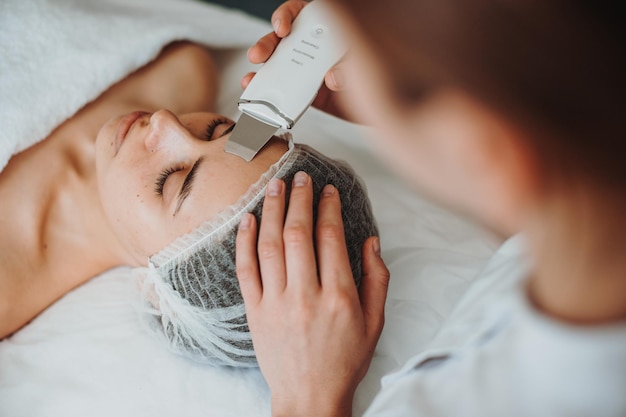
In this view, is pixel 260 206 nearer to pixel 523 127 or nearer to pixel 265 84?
pixel 265 84

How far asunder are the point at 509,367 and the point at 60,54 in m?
1.10

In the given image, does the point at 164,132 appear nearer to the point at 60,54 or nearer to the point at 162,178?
the point at 162,178

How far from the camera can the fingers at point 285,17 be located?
967 millimetres

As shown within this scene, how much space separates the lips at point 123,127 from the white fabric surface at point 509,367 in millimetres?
634

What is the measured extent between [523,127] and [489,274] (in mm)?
517

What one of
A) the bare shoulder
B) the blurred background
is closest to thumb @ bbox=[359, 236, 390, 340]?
the bare shoulder

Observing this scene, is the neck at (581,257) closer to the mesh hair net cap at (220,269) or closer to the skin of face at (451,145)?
the skin of face at (451,145)

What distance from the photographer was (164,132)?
0.98 metres

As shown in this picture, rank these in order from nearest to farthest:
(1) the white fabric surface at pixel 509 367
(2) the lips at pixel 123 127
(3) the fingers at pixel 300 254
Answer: (1) the white fabric surface at pixel 509 367
(3) the fingers at pixel 300 254
(2) the lips at pixel 123 127

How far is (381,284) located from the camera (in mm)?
900

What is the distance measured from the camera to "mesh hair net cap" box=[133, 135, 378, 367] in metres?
0.88

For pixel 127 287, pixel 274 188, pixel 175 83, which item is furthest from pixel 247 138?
→ pixel 175 83

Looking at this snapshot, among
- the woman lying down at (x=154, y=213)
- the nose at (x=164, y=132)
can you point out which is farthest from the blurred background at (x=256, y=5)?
the nose at (x=164, y=132)

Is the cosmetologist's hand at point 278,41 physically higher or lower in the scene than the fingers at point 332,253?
higher
